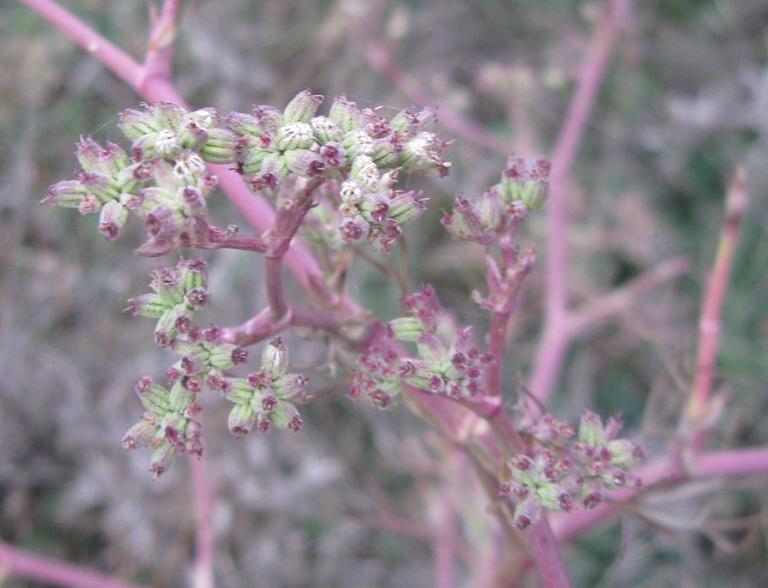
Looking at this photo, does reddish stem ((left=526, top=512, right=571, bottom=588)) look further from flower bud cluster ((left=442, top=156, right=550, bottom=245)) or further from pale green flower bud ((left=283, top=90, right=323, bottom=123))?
pale green flower bud ((left=283, top=90, right=323, bottom=123))

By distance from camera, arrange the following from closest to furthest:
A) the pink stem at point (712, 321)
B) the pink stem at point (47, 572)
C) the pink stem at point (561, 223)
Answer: the pink stem at point (712, 321) → the pink stem at point (47, 572) → the pink stem at point (561, 223)

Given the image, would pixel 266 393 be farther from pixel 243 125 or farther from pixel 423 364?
pixel 243 125

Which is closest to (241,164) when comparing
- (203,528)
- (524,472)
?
(524,472)

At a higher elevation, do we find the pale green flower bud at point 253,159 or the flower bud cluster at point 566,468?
the pale green flower bud at point 253,159

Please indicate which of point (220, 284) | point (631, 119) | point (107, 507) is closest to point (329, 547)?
point (107, 507)

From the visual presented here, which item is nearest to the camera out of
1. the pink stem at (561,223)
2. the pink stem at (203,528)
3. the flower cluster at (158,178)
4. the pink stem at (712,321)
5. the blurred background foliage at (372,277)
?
the flower cluster at (158,178)

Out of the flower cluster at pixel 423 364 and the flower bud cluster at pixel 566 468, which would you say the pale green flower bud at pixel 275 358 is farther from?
the flower bud cluster at pixel 566 468

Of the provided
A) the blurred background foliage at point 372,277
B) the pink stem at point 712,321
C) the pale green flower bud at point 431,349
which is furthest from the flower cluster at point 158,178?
the blurred background foliage at point 372,277

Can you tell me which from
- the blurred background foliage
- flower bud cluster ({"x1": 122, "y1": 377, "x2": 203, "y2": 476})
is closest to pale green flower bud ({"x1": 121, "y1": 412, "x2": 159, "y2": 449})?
flower bud cluster ({"x1": 122, "y1": 377, "x2": 203, "y2": 476})
